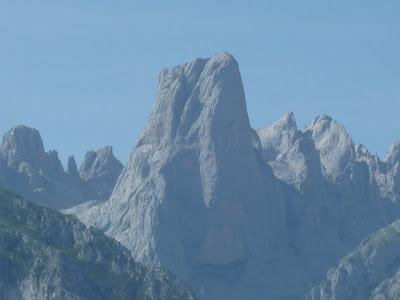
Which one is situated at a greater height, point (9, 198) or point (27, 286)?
point (9, 198)

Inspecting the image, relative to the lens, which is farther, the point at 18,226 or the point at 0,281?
the point at 18,226

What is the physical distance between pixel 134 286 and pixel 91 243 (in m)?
4.80

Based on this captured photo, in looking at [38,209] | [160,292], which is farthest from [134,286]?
[38,209]

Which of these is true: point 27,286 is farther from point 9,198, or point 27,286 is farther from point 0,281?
point 9,198

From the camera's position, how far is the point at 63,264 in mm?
133250

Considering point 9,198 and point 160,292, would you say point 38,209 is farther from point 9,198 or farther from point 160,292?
point 160,292

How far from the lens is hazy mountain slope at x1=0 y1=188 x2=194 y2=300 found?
133 m

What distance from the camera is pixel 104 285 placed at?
452 ft

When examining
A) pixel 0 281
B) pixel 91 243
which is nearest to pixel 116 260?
pixel 91 243

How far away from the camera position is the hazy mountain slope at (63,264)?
436ft

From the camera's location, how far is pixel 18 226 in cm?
14175

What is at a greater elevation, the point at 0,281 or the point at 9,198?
the point at 9,198

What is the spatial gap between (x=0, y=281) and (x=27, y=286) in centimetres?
180

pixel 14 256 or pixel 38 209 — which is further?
pixel 38 209
